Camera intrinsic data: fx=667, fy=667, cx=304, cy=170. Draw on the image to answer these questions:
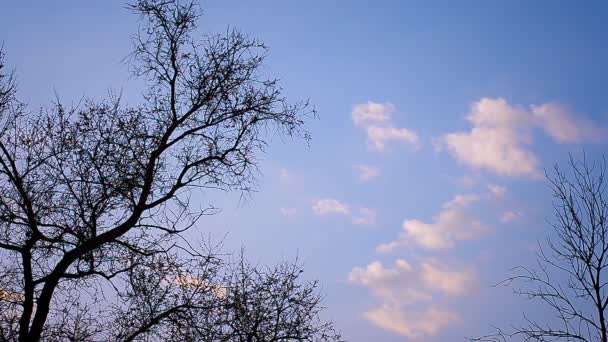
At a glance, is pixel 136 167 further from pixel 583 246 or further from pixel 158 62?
pixel 583 246

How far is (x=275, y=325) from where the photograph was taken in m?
16.3

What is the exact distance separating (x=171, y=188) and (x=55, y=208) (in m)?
2.37

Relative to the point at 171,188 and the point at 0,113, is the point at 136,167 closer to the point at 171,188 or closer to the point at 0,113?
the point at 171,188

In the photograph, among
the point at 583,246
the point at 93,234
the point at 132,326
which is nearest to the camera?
the point at 583,246

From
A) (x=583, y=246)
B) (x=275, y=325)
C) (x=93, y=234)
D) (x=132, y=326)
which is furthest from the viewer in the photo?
(x=275, y=325)

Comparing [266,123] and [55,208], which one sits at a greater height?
[266,123]

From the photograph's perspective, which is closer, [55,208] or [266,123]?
[55,208]

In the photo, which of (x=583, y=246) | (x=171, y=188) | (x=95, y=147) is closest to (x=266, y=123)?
(x=171, y=188)

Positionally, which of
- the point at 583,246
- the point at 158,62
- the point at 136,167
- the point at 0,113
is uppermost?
the point at 158,62

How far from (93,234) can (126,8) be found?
17.0 ft

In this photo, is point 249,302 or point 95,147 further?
point 249,302

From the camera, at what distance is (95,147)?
14.1 m

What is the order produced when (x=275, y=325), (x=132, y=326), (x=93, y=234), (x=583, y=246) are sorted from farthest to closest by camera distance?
1. (x=275, y=325)
2. (x=132, y=326)
3. (x=93, y=234)
4. (x=583, y=246)

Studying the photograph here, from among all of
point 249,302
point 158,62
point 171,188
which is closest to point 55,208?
point 171,188
